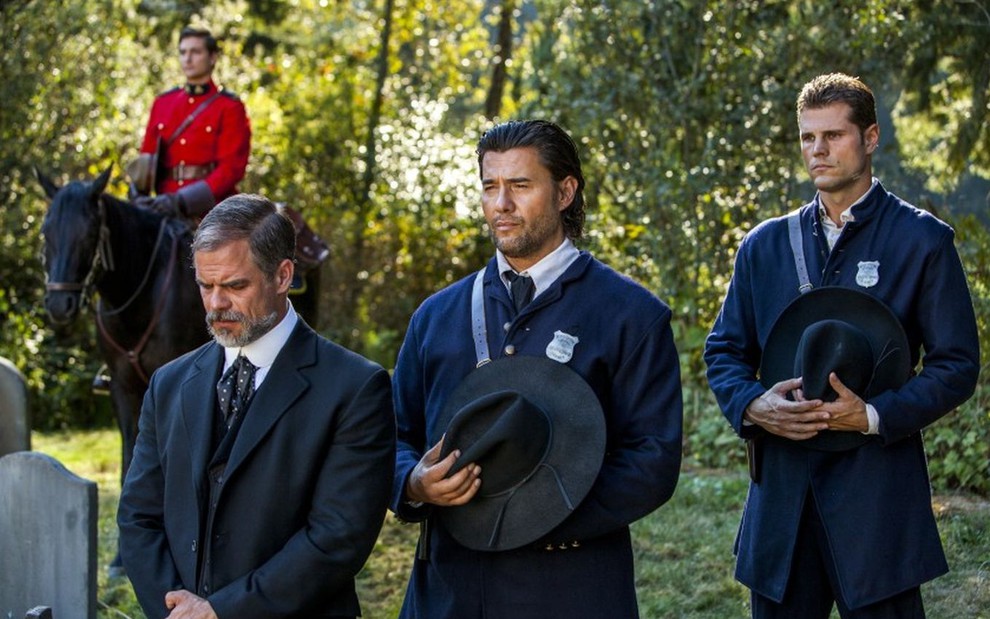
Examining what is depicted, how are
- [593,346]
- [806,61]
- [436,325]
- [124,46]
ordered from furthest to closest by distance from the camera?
[124,46] < [806,61] < [436,325] < [593,346]

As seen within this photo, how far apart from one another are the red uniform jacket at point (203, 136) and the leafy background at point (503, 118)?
2.91 metres

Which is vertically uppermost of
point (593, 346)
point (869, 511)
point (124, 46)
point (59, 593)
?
point (124, 46)

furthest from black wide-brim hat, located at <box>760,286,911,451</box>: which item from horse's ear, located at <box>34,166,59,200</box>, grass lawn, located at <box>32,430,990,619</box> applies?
horse's ear, located at <box>34,166,59,200</box>

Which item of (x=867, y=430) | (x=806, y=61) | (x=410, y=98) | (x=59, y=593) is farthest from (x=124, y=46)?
(x=867, y=430)

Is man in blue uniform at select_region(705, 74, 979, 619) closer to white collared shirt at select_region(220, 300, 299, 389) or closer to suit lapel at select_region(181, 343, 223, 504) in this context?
white collared shirt at select_region(220, 300, 299, 389)

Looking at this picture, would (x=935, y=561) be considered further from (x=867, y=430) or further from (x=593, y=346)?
(x=593, y=346)

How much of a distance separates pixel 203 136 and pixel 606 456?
565 centimetres

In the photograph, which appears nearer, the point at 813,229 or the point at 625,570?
the point at 625,570

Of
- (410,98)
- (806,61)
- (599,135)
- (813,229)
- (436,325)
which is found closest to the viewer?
(436,325)

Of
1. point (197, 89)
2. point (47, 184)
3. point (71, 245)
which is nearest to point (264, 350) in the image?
point (71, 245)

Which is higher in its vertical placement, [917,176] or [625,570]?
[917,176]

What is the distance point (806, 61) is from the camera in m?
10.1

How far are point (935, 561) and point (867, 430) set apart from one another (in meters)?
0.42

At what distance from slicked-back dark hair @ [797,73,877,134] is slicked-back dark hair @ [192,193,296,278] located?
1678 millimetres
